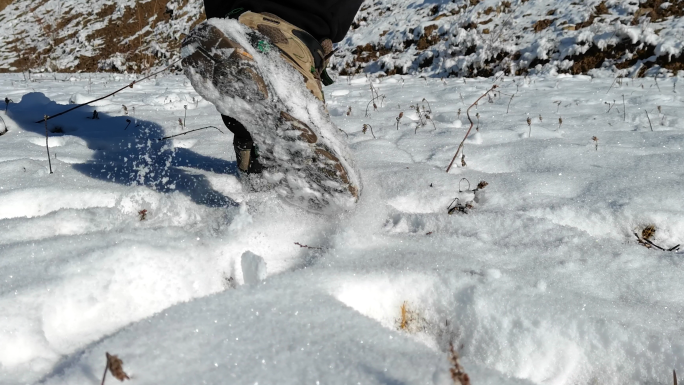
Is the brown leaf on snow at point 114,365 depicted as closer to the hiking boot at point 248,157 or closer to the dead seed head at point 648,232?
the hiking boot at point 248,157

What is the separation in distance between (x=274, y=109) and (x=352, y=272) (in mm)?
632

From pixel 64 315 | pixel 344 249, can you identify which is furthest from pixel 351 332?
pixel 64 315

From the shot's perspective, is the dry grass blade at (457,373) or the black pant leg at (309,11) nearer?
the dry grass blade at (457,373)

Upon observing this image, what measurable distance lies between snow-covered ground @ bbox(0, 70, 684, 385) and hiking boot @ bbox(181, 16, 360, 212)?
0.36ft

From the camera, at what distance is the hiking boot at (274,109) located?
5.02 feet

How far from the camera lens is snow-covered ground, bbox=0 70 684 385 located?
92 centimetres

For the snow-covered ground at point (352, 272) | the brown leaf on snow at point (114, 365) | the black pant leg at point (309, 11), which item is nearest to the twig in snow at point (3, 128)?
the snow-covered ground at point (352, 272)

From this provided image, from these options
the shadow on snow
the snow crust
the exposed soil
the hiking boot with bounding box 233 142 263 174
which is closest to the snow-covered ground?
the shadow on snow

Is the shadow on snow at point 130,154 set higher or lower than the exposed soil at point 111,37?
higher

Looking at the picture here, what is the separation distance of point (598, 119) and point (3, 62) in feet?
68.0

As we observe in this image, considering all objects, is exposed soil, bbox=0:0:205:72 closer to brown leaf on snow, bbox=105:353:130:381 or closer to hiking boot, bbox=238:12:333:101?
hiking boot, bbox=238:12:333:101

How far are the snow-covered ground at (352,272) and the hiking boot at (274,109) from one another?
0.11 m

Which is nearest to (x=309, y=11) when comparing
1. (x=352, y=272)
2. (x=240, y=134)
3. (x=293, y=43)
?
(x=293, y=43)

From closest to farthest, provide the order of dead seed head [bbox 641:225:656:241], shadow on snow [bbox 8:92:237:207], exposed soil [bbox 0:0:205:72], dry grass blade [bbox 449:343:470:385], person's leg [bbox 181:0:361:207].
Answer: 1. dry grass blade [bbox 449:343:470:385]
2. person's leg [bbox 181:0:361:207]
3. dead seed head [bbox 641:225:656:241]
4. shadow on snow [bbox 8:92:237:207]
5. exposed soil [bbox 0:0:205:72]
